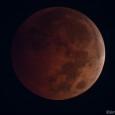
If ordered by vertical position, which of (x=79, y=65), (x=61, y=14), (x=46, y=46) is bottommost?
(x=79, y=65)

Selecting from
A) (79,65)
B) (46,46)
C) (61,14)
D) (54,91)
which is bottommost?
(54,91)

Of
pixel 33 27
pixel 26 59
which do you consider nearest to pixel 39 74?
pixel 26 59

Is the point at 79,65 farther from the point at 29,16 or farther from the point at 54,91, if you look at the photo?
the point at 29,16

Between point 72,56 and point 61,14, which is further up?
point 61,14

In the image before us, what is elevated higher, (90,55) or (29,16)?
(29,16)

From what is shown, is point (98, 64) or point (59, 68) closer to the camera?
A: point (59, 68)

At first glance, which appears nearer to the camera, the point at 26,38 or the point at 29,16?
the point at 26,38

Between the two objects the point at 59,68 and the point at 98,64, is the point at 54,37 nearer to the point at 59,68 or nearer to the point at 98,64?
the point at 59,68
